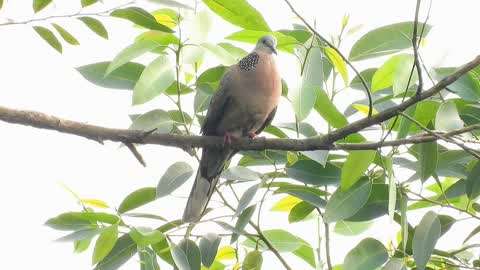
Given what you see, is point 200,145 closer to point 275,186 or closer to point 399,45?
point 275,186

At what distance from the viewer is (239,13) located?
1860 mm

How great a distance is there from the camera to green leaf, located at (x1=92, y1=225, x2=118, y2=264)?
1.96m

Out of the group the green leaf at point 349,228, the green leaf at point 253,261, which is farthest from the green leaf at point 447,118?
the green leaf at point 349,228

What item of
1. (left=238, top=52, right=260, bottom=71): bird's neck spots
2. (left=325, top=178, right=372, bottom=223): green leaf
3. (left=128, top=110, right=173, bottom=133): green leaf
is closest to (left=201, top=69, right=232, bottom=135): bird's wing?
(left=238, top=52, right=260, bottom=71): bird's neck spots

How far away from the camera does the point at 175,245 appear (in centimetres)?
208

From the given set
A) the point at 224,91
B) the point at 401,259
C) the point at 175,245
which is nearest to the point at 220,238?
the point at 175,245

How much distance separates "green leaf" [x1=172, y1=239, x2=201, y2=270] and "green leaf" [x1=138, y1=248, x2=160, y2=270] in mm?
66

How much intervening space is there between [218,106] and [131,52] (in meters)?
1.10

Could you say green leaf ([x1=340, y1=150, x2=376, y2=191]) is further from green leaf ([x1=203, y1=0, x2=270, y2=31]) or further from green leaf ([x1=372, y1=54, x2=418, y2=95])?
green leaf ([x1=203, y1=0, x2=270, y2=31])

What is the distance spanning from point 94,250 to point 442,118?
996mm

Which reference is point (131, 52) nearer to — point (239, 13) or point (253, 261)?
point (239, 13)

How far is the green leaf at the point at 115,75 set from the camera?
90.0 inches

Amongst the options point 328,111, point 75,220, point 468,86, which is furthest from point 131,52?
point 468,86

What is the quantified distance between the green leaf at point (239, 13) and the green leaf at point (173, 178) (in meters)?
0.59
